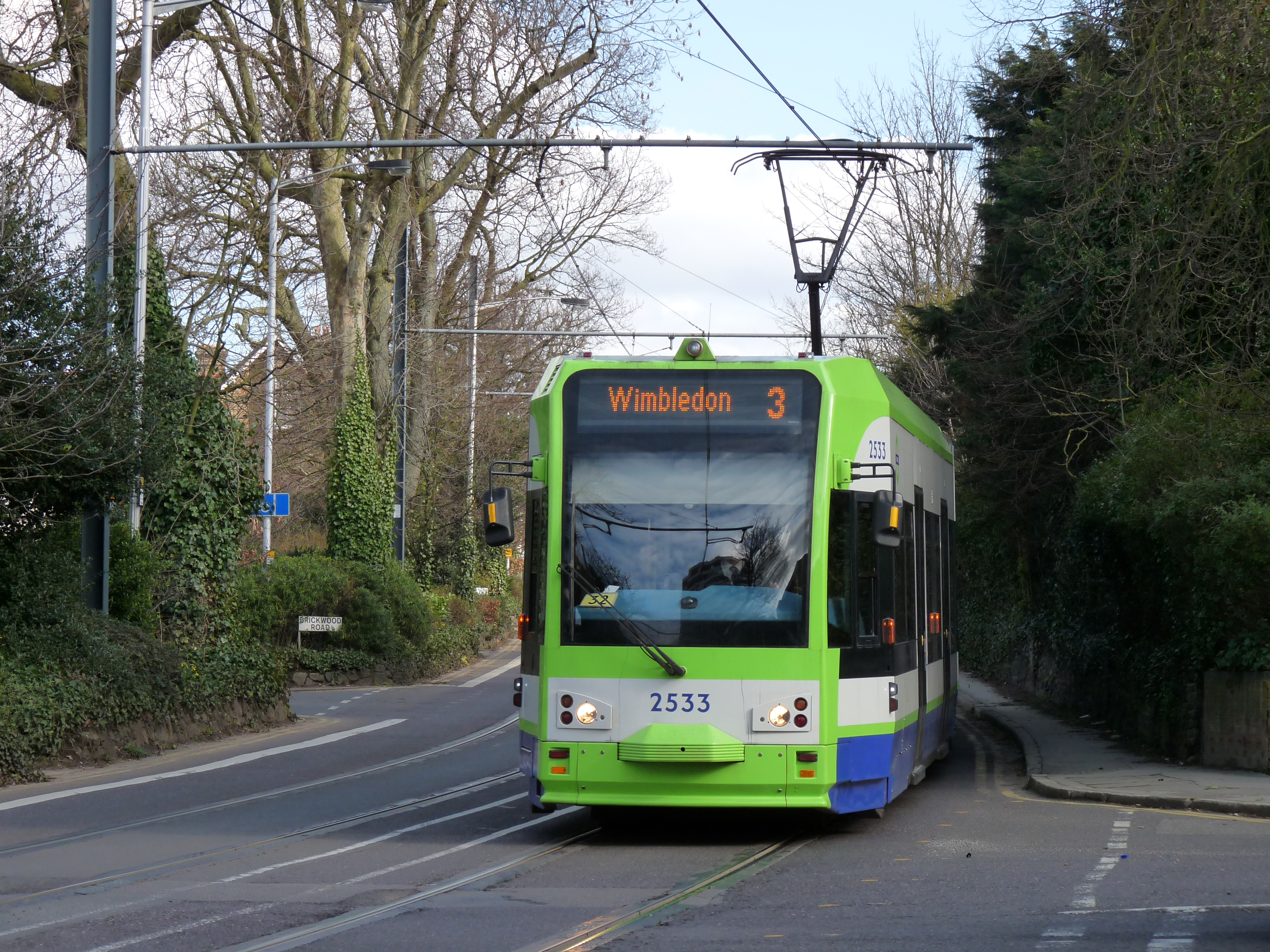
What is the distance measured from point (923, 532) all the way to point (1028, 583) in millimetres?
16600

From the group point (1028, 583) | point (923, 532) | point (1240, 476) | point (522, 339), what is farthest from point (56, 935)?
point (522, 339)

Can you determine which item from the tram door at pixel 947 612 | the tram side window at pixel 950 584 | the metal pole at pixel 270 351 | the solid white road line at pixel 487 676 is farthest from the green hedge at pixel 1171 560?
the solid white road line at pixel 487 676

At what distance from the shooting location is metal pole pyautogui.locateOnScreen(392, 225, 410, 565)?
118ft

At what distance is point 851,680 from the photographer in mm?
10719

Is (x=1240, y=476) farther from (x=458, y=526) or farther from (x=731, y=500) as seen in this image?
(x=458, y=526)

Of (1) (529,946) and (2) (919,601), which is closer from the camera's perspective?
(1) (529,946)

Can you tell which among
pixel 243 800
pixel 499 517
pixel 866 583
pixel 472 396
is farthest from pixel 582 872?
pixel 472 396

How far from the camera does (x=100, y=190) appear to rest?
59.0 ft

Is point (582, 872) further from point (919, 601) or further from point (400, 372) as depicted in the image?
point (400, 372)

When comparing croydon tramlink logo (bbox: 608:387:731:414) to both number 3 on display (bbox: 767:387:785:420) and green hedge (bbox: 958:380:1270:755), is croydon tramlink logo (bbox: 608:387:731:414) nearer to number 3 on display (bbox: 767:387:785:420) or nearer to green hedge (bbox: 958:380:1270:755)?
number 3 on display (bbox: 767:387:785:420)

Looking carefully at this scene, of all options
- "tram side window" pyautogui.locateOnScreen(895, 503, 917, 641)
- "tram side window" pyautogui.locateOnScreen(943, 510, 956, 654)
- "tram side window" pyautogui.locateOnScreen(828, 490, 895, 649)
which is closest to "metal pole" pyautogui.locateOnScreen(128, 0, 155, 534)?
"tram side window" pyautogui.locateOnScreen(943, 510, 956, 654)

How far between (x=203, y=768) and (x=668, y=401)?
8.13m

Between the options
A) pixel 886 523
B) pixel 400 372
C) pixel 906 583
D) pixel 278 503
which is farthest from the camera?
pixel 400 372

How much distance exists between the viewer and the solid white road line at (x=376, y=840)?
9719 mm
